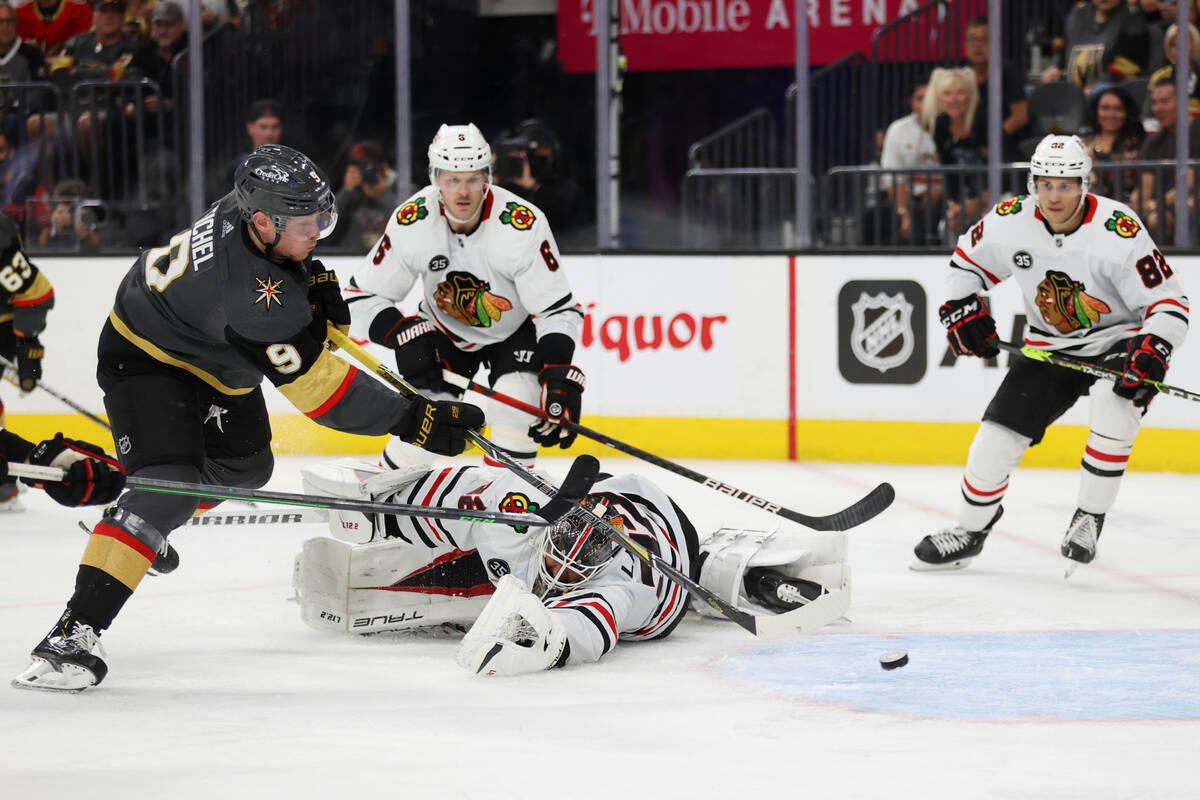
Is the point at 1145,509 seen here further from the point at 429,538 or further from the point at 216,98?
the point at 216,98

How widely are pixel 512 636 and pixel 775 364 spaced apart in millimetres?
3545

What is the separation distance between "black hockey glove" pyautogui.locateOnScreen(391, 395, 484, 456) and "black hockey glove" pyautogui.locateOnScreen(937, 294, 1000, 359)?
175 centimetres

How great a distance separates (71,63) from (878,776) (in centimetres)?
658

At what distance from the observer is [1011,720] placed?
286 centimetres

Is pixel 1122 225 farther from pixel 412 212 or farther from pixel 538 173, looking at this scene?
pixel 538 173

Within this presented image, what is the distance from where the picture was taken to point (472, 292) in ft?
14.1

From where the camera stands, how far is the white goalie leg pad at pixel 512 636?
3.02 meters

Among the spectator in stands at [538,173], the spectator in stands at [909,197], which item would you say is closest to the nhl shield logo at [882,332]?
the spectator in stands at [909,197]

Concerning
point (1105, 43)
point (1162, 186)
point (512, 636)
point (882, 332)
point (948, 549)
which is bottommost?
point (948, 549)

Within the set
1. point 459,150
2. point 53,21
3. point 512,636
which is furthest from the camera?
point 53,21

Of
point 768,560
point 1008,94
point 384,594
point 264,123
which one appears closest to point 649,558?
point 768,560

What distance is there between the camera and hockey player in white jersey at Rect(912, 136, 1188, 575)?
428 centimetres

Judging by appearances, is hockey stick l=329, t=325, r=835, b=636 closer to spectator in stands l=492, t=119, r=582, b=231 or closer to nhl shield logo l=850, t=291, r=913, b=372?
A: nhl shield logo l=850, t=291, r=913, b=372

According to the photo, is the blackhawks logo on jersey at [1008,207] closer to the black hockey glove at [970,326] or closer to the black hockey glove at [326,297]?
the black hockey glove at [970,326]
